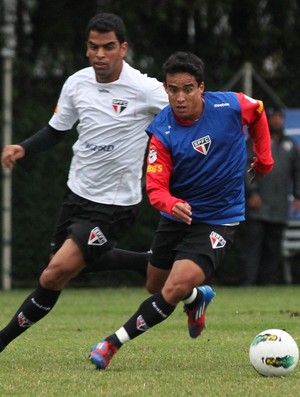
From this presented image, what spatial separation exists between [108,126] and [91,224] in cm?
73

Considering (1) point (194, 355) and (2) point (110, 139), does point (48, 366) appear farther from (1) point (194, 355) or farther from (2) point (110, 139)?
(2) point (110, 139)

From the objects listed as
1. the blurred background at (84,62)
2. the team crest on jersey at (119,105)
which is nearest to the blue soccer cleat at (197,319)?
the team crest on jersey at (119,105)

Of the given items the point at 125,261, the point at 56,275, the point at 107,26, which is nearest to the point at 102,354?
the point at 56,275

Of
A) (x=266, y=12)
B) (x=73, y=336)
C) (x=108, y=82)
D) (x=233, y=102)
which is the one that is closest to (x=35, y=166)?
(x=266, y=12)

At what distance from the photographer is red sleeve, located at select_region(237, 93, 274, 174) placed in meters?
7.56

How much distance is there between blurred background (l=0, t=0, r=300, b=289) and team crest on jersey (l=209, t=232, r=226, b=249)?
6.34 metres

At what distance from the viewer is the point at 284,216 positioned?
49.2ft

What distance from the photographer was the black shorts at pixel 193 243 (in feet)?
23.9

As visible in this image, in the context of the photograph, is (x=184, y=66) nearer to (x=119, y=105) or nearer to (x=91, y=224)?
(x=119, y=105)

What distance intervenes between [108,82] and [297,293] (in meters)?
6.24

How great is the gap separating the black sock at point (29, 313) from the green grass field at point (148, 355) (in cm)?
18

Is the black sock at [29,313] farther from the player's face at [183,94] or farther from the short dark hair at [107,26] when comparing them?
the short dark hair at [107,26]

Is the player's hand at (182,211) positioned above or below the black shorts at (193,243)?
above

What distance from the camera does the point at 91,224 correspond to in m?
8.02
